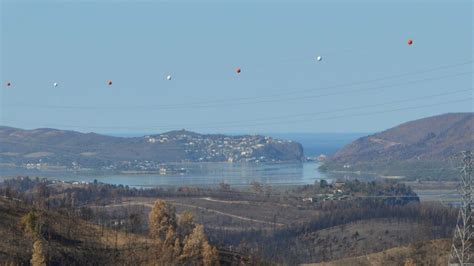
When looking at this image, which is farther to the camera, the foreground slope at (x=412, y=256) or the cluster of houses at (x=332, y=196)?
the cluster of houses at (x=332, y=196)

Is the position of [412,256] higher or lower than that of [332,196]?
lower

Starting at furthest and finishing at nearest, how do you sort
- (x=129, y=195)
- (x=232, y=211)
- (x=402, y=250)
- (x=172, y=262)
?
(x=129, y=195)
(x=232, y=211)
(x=402, y=250)
(x=172, y=262)

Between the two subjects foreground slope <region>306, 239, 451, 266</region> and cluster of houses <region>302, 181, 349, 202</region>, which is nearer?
foreground slope <region>306, 239, 451, 266</region>

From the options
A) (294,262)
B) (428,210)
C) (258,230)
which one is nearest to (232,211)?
(258,230)

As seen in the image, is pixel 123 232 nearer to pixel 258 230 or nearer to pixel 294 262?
pixel 294 262

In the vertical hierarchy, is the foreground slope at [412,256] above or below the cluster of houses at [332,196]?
below

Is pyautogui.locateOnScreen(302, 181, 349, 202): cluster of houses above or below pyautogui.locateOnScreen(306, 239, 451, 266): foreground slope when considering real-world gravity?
above

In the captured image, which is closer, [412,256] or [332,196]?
[412,256]

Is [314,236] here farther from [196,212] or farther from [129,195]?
[129,195]

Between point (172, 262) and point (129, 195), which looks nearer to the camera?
point (172, 262)

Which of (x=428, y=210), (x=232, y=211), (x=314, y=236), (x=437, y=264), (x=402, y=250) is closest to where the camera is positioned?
(x=437, y=264)
